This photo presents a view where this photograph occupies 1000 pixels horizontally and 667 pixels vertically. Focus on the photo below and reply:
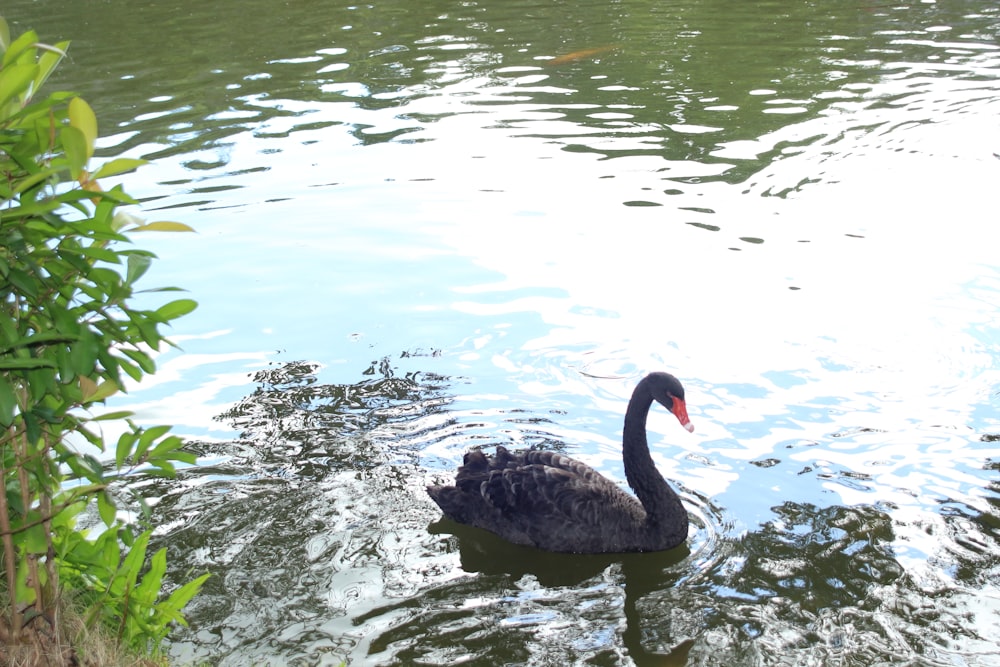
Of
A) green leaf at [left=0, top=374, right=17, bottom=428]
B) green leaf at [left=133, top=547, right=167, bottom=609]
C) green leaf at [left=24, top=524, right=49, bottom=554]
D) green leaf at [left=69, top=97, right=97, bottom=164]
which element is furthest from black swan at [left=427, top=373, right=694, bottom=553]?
green leaf at [left=69, top=97, right=97, bottom=164]

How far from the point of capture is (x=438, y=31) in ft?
46.6

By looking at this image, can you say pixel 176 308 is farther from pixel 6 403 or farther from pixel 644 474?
pixel 644 474

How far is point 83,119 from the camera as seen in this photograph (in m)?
2.60

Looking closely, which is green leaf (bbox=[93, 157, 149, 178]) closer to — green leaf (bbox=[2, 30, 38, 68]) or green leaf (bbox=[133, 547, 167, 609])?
green leaf (bbox=[2, 30, 38, 68])

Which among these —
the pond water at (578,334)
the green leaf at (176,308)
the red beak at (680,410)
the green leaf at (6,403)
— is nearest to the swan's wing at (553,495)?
the pond water at (578,334)

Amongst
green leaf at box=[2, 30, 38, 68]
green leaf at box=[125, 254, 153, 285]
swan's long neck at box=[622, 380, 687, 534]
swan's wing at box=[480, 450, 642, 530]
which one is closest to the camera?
green leaf at box=[2, 30, 38, 68]

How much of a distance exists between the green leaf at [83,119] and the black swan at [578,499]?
8.97 ft

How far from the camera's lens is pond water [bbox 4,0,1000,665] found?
4387 mm

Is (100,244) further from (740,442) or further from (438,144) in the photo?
(438,144)

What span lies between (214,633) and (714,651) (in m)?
1.84

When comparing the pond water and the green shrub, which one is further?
the pond water

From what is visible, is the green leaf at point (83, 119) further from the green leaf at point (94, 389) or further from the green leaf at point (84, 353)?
the green leaf at point (94, 389)

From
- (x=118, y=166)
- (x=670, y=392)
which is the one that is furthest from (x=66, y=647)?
(x=670, y=392)

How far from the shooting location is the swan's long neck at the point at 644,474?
480 centimetres
